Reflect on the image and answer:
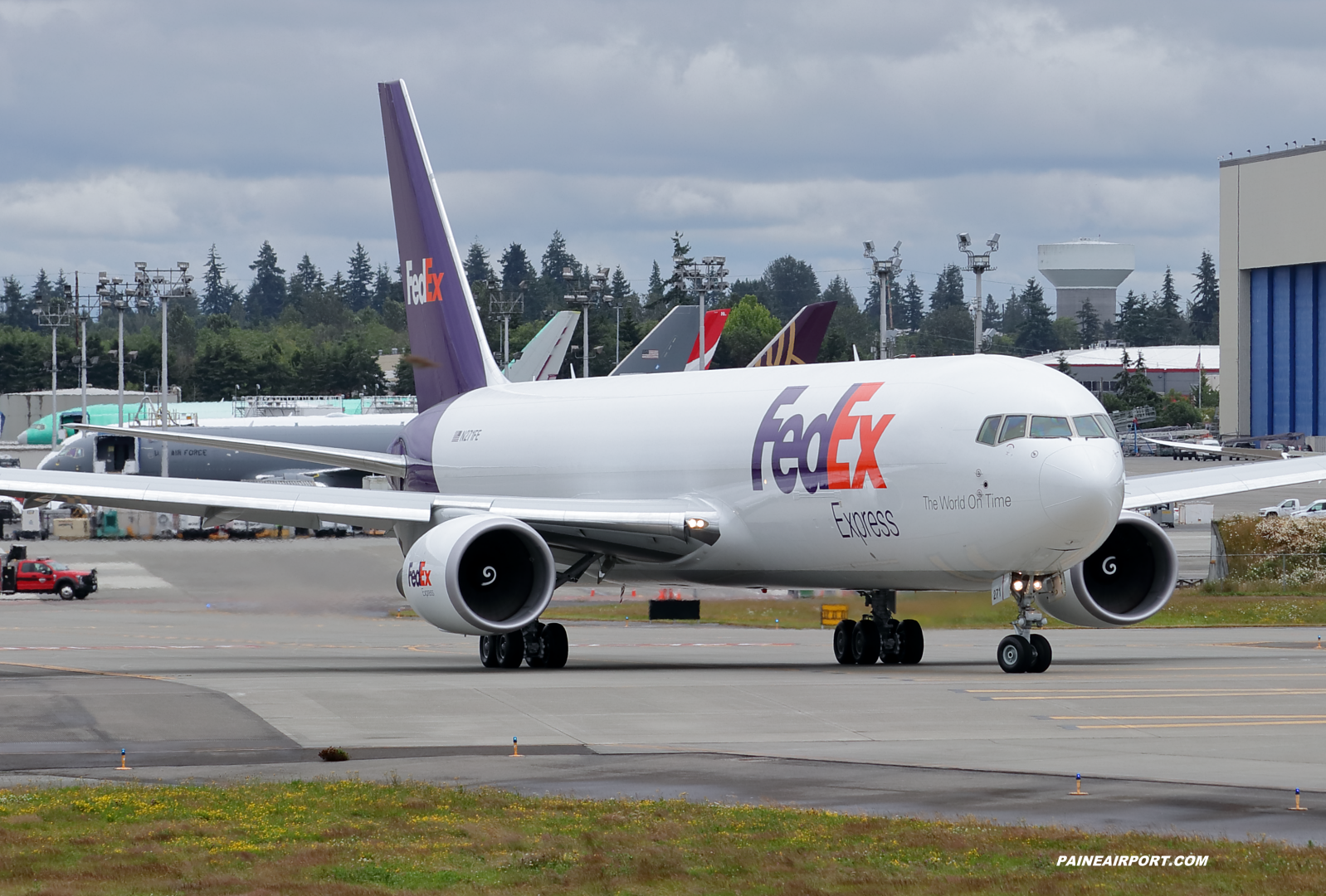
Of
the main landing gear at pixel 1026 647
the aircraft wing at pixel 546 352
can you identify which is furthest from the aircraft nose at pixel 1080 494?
the aircraft wing at pixel 546 352

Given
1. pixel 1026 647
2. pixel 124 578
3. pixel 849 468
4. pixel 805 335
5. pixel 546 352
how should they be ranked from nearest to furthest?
pixel 1026 647 → pixel 849 468 → pixel 805 335 → pixel 124 578 → pixel 546 352

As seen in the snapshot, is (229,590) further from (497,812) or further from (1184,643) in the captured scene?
(497,812)

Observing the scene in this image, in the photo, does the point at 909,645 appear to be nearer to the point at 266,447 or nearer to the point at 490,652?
the point at 490,652

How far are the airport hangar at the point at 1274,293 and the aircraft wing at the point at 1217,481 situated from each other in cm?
10134

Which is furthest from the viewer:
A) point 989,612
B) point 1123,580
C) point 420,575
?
point 989,612

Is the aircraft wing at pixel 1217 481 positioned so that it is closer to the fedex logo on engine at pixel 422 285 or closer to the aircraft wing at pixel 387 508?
the aircraft wing at pixel 387 508

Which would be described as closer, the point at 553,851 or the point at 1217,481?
the point at 553,851

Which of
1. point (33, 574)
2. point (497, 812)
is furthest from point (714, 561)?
point (33, 574)

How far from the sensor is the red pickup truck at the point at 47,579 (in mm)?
54281

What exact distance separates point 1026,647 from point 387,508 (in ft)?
33.8

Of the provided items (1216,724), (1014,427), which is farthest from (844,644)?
(1216,724)

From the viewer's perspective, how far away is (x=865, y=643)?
96.3ft

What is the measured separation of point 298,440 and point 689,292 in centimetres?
Result: 3002

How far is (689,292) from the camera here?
70062 millimetres
